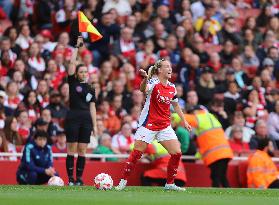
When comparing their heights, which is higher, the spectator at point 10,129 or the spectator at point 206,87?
the spectator at point 206,87

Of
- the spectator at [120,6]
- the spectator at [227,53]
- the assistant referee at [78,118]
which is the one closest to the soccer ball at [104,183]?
the assistant referee at [78,118]

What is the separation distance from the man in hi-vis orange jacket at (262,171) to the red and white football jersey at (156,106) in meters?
4.52

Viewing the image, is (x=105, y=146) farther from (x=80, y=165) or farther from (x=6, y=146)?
(x=80, y=165)

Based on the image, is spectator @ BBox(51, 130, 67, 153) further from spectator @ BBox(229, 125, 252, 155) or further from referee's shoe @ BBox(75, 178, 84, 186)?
spectator @ BBox(229, 125, 252, 155)

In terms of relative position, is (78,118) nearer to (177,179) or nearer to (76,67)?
(76,67)

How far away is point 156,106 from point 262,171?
15.8 ft

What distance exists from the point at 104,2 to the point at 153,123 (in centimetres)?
979

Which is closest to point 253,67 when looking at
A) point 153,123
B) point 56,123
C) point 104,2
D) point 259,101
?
point 259,101

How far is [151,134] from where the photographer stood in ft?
54.3

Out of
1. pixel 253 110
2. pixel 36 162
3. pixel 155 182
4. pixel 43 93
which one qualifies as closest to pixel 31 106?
pixel 43 93

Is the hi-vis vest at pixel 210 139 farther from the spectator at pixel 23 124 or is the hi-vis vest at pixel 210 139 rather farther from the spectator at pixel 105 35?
the spectator at pixel 105 35

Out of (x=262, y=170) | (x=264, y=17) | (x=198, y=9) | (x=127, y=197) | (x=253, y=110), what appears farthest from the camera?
(x=264, y=17)

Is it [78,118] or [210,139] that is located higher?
[78,118]

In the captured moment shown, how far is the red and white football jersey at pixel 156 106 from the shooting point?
652 inches
